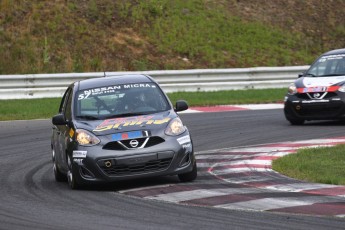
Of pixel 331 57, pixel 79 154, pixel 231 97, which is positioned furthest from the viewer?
pixel 231 97

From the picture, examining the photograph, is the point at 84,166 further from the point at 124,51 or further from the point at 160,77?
the point at 124,51

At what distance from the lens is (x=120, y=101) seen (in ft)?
42.4

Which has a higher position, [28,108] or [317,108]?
[317,108]

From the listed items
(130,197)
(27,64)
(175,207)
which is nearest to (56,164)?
(130,197)

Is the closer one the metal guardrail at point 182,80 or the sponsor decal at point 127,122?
the sponsor decal at point 127,122

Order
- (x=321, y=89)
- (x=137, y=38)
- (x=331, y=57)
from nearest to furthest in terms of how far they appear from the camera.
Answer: (x=321, y=89), (x=331, y=57), (x=137, y=38)

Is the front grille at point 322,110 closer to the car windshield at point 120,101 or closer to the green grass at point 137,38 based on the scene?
the car windshield at point 120,101

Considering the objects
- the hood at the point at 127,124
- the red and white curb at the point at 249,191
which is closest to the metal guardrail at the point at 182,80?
the red and white curb at the point at 249,191

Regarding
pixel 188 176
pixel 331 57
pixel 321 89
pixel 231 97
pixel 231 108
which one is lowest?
pixel 231 97

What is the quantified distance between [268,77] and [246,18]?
21.6ft

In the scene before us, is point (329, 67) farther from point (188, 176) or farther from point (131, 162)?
point (131, 162)

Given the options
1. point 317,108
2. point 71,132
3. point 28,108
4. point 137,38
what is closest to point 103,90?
point 71,132

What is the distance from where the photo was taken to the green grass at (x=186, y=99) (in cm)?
2408

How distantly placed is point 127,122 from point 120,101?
720mm
